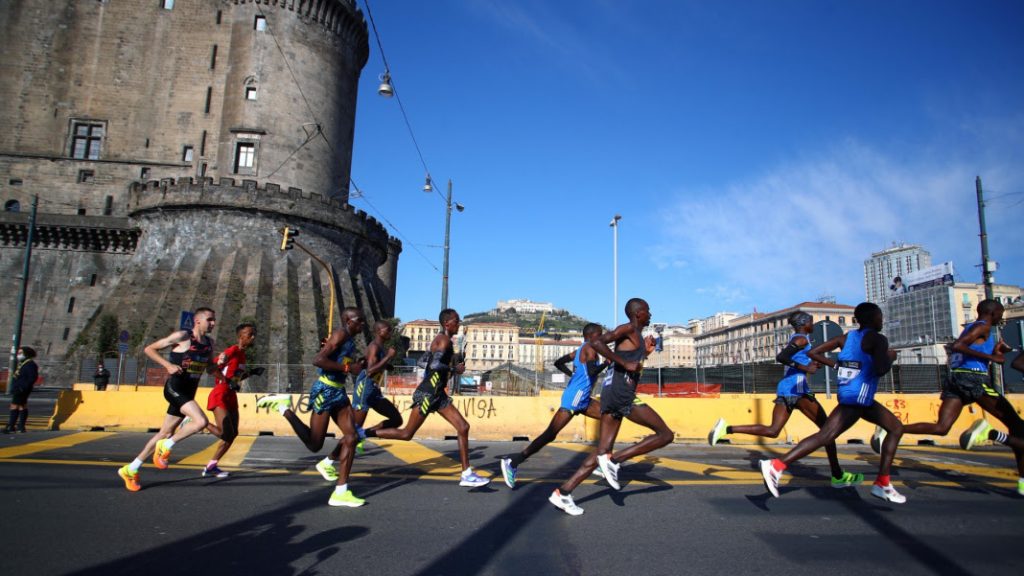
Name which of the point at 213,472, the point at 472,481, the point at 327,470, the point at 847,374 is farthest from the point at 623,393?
the point at 213,472

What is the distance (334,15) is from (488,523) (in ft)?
142

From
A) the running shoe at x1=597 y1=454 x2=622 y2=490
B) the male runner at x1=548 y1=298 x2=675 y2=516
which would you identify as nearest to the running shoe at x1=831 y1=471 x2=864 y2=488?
the male runner at x1=548 y1=298 x2=675 y2=516

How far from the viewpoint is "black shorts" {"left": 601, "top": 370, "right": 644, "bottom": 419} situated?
579 centimetres

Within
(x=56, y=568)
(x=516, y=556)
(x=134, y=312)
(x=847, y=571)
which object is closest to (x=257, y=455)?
(x=56, y=568)

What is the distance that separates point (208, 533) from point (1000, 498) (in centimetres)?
774

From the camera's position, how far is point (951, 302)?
84.5 m

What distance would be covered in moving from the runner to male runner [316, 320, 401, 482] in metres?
1.17

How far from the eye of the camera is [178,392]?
21.7 feet

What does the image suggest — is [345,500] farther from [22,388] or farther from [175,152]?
[175,152]

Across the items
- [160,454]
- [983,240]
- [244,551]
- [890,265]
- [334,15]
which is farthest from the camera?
[890,265]

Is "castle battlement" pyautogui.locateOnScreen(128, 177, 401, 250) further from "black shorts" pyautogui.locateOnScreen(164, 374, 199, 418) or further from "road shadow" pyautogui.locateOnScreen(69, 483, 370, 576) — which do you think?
"road shadow" pyautogui.locateOnScreen(69, 483, 370, 576)

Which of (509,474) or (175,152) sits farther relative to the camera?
(175,152)

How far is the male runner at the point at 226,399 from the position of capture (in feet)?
23.4

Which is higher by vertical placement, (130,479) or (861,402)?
(861,402)
